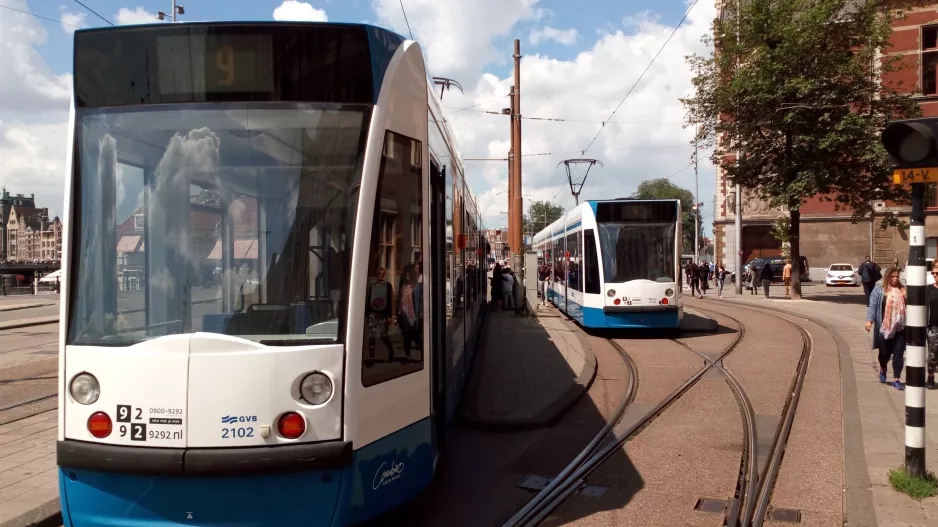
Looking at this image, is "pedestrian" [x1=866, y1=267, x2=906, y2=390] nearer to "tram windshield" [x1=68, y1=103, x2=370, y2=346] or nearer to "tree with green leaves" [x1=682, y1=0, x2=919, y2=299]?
"tram windshield" [x1=68, y1=103, x2=370, y2=346]

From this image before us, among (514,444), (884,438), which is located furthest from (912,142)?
(514,444)

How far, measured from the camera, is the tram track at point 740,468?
196 inches

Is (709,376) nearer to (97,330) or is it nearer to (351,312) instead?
(351,312)

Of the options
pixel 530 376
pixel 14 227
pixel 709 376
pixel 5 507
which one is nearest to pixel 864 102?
pixel 709 376

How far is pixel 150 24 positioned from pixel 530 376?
7254 millimetres

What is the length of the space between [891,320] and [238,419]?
815 centimetres

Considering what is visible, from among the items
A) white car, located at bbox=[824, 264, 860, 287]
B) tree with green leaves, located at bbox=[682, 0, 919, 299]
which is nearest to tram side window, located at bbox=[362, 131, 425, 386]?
tree with green leaves, located at bbox=[682, 0, 919, 299]

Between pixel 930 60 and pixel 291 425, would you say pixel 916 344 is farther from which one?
A: pixel 930 60

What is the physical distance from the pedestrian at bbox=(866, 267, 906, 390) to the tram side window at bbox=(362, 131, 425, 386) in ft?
22.5

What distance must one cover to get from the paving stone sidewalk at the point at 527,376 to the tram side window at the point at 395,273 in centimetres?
334

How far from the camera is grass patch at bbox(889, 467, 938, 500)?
5062 mm

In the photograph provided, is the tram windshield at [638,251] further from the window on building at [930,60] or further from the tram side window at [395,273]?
the window on building at [930,60]

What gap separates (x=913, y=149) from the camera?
5.27 metres

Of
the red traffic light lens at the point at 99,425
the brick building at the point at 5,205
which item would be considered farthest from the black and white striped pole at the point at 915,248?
the brick building at the point at 5,205
